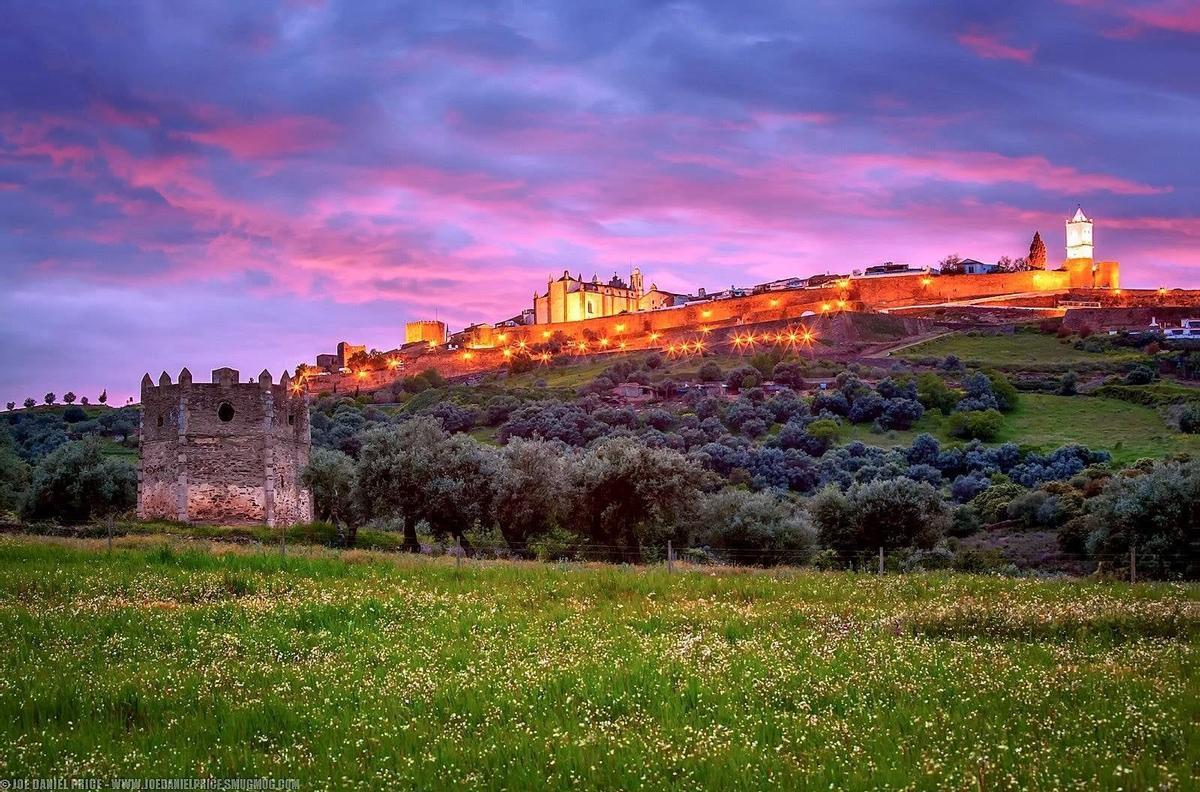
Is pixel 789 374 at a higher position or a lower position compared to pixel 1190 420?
higher

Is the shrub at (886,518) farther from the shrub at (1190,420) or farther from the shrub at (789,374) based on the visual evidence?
the shrub at (789,374)

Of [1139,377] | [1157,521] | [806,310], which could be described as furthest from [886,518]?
[806,310]

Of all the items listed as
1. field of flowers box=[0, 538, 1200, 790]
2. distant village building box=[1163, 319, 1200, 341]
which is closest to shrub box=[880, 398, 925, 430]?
distant village building box=[1163, 319, 1200, 341]

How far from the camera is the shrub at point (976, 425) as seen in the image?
317 feet

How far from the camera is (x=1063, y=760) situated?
9562 mm

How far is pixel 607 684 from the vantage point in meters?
13.1

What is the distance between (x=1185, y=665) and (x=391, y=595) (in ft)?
44.9

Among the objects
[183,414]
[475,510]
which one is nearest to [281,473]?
[183,414]

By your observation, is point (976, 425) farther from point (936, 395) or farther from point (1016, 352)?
point (1016, 352)

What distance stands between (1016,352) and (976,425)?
48.7m

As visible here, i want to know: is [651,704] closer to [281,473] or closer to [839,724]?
[839,724]

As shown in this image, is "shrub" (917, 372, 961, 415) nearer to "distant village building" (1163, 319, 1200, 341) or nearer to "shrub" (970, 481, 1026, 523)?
"shrub" (970, 481, 1026, 523)

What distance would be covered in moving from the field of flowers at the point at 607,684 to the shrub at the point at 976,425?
3143 inches

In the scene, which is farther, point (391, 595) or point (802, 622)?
point (391, 595)
